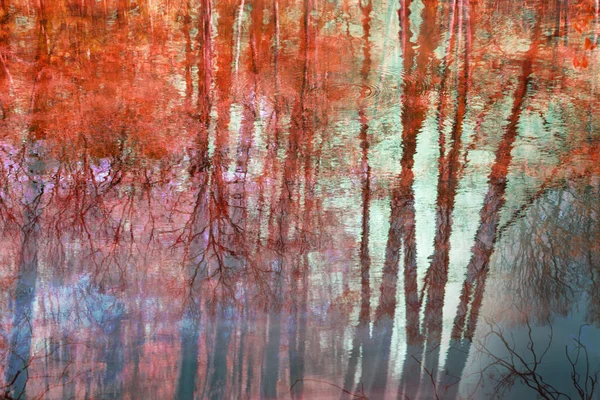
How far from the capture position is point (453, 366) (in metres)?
2.16

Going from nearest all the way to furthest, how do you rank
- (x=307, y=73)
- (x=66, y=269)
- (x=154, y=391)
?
1. (x=154, y=391)
2. (x=66, y=269)
3. (x=307, y=73)

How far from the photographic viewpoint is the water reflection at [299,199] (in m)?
2.13

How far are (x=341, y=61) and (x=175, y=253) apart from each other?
1.05m

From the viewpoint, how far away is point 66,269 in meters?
2.21

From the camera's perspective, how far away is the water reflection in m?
2.13

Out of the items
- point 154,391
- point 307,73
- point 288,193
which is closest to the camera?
point 154,391

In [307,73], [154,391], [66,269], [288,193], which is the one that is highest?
[307,73]

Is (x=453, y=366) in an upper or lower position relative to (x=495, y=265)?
lower

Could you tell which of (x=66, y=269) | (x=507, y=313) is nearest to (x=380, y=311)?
(x=507, y=313)

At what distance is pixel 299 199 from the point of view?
236 cm

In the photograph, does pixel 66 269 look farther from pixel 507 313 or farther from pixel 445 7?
pixel 445 7

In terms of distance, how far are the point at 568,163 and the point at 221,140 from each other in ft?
4.58

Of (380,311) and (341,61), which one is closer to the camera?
(380,311)

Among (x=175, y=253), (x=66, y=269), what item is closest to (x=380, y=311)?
(x=175, y=253)
